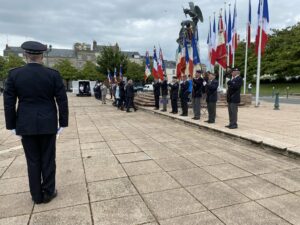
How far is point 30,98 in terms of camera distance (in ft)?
11.0

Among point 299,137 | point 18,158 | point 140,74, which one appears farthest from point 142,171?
point 140,74

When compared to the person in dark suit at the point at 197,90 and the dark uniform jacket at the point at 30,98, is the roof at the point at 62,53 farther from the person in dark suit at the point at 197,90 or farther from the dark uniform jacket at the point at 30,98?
the dark uniform jacket at the point at 30,98

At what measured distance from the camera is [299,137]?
22.9ft

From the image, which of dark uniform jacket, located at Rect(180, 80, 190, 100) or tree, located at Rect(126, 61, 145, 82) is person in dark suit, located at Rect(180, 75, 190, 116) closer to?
dark uniform jacket, located at Rect(180, 80, 190, 100)

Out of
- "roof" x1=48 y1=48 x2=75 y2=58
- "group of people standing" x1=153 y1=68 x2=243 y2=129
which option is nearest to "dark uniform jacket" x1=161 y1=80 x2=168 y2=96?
"group of people standing" x1=153 y1=68 x2=243 y2=129

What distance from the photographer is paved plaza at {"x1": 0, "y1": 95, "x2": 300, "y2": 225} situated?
3.11 meters

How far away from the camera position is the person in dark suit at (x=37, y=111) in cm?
332

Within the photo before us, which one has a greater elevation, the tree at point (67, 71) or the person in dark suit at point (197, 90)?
the tree at point (67, 71)

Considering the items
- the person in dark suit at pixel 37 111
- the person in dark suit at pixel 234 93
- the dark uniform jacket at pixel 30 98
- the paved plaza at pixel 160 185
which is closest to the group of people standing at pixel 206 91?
the person in dark suit at pixel 234 93

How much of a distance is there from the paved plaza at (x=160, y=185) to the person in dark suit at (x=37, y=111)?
0.39m

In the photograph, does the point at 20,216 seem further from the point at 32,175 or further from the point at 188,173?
the point at 188,173

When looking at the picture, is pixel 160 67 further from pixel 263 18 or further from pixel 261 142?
pixel 261 142

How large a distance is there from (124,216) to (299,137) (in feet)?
18.6

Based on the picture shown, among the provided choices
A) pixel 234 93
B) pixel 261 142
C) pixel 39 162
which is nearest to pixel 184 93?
pixel 234 93
